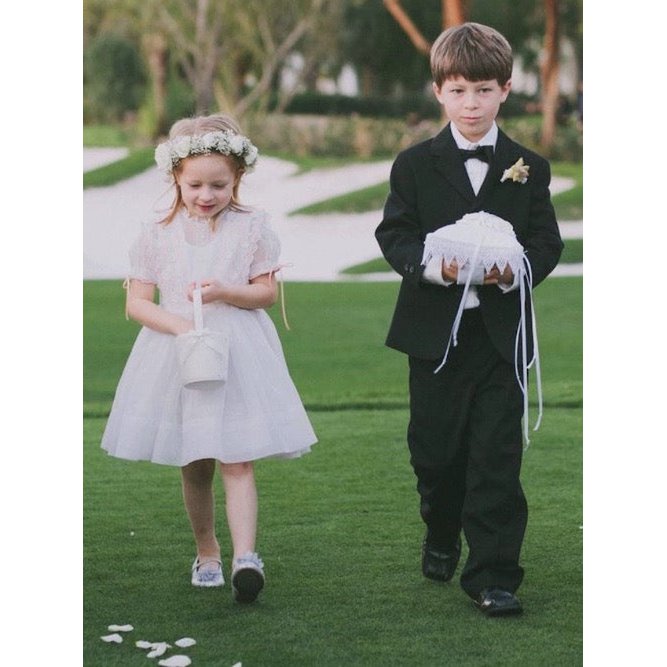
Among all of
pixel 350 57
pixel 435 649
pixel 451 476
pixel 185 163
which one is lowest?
pixel 435 649

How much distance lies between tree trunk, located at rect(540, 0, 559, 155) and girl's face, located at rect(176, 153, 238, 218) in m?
9.98

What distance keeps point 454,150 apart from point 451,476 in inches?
35.9

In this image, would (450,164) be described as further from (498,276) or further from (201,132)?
(201,132)

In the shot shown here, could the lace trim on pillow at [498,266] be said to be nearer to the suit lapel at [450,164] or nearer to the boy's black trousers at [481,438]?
the boy's black trousers at [481,438]

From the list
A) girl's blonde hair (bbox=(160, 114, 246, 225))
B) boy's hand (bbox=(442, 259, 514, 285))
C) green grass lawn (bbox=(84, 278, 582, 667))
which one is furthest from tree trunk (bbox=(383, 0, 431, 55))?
boy's hand (bbox=(442, 259, 514, 285))

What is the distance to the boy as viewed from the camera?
12.1 ft

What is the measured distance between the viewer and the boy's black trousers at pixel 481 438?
3.74 meters

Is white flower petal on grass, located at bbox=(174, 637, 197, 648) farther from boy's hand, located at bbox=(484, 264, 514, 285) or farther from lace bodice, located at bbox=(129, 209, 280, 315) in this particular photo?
boy's hand, located at bbox=(484, 264, 514, 285)

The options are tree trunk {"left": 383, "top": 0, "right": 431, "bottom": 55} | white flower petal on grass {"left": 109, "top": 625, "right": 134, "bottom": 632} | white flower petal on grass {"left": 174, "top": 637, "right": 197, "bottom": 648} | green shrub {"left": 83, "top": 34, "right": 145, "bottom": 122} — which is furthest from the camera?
green shrub {"left": 83, "top": 34, "right": 145, "bottom": 122}

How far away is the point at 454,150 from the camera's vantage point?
3793 millimetres

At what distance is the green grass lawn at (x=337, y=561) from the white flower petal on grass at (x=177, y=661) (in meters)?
0.07

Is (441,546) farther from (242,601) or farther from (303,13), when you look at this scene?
(303,13)

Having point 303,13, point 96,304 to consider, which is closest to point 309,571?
point 96,304

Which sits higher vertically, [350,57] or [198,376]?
[350,57]
